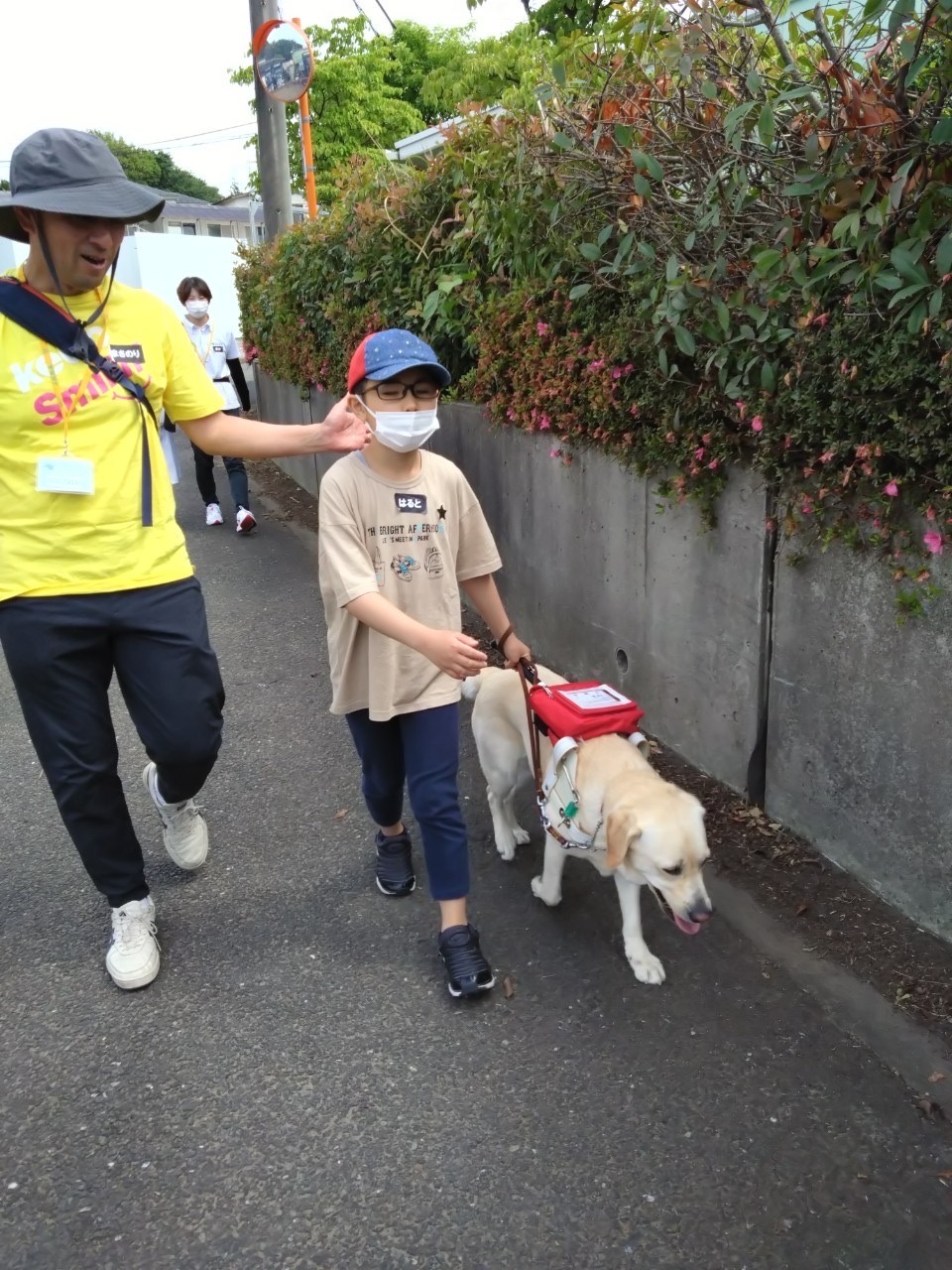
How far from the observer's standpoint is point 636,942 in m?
2.77

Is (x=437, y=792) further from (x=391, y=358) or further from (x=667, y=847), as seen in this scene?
(x=391, y=358)

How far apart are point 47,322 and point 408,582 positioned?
1167 mm

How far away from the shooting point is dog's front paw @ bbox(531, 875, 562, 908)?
306cm

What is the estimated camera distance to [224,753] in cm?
432

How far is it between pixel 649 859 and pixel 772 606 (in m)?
1.16

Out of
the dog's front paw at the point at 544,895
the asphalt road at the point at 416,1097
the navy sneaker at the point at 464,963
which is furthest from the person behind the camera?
the dog's front paw at the point at 544,895

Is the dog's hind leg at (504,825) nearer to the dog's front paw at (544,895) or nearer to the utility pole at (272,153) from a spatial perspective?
the dog's front paw at (544,895)

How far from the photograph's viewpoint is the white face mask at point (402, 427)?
2613mm

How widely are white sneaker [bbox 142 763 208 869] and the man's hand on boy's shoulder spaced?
4.56ft

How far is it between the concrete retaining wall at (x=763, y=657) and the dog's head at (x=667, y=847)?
75 cm

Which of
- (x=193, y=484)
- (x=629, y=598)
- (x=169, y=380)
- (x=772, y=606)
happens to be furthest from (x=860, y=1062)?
(x=193, y=484)

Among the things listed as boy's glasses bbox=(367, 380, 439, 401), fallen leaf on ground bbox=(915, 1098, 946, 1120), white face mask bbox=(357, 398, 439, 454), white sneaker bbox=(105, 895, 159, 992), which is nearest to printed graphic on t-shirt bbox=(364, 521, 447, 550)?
white face mask bbox=(357, 398, 439, 454)

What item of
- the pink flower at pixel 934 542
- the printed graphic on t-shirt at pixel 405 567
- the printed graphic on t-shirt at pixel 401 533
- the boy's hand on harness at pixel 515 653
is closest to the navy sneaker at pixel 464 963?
the boy's hand on harness at pixel 515 653

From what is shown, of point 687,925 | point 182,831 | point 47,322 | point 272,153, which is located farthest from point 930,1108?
point 272,153
